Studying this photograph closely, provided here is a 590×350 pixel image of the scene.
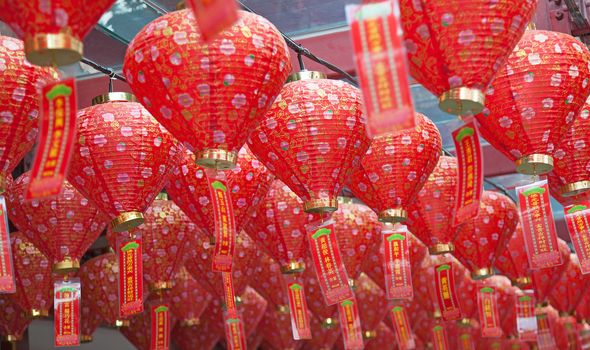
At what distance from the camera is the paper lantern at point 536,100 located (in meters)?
4.00

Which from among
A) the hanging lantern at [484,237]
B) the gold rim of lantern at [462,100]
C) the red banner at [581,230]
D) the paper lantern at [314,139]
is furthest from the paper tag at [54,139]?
the hanging lantern at [484,237]

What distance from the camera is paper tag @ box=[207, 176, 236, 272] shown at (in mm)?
3750

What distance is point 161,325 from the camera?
5.35 meters

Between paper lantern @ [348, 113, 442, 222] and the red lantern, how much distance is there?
1433 mm

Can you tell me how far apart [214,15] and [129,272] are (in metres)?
1.94

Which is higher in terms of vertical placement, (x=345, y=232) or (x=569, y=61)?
(x=569, y=61)

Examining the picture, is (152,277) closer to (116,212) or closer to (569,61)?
(116,212)

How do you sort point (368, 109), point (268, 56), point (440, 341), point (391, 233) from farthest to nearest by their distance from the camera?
1. point (440, 341)
2. point (391, 233)
3. point (268, 56)
4. point (368, 109)

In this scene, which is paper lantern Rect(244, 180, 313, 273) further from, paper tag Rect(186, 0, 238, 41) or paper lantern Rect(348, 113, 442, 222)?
paper tag Rect(186, 0, 238, 41)

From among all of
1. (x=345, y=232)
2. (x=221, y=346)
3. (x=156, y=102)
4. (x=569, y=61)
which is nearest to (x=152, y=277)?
(x=345, y=232)

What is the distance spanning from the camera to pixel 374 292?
744 cm

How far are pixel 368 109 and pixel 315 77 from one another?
1.54 meters

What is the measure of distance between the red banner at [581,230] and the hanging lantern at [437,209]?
704mm

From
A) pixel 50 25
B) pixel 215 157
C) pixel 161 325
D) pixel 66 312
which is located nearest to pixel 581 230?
pixel 215 157
